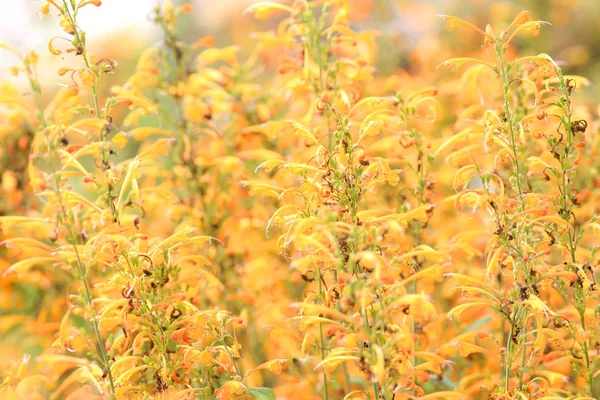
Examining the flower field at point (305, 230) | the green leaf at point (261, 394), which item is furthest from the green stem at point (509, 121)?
the green leaf at point (261, 394)

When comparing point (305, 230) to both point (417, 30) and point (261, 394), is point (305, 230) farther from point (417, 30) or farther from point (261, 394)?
point (417, 30)

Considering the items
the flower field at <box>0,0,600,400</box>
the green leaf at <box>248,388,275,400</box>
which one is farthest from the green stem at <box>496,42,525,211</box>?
the green leaf at <box>248,388,275,400</box>

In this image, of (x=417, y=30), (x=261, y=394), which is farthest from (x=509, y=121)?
(x=417, y=30)

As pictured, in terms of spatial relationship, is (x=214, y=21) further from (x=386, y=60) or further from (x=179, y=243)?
(x=179, y=243)

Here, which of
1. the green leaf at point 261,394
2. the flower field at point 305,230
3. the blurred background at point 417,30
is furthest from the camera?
the blurred background at point 417,30

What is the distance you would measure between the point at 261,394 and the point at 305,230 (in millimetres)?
859

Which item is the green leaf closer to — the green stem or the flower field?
the flower field

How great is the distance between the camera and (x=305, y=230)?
3.54 metres

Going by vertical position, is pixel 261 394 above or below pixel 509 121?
below

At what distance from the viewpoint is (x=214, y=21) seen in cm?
1622

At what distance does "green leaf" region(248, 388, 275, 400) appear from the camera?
3.69 metres

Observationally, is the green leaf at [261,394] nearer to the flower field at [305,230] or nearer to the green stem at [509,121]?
the flower field at [305,230]

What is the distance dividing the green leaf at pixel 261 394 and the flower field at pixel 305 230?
0.04ft

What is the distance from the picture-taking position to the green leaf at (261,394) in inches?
145
